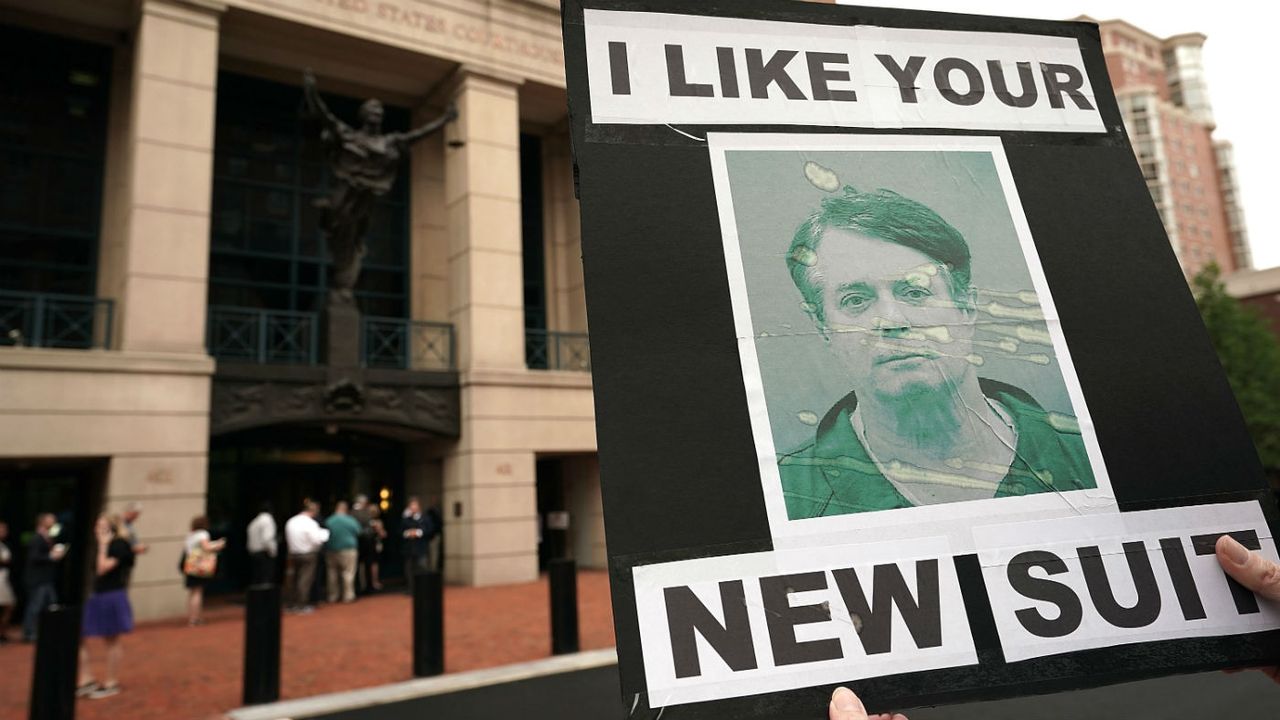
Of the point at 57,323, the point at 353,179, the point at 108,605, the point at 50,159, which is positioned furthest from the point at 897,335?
the point at 50,159

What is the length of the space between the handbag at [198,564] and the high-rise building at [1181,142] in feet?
266

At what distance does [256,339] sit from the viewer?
56.3 feet

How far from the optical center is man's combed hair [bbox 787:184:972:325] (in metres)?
1.72

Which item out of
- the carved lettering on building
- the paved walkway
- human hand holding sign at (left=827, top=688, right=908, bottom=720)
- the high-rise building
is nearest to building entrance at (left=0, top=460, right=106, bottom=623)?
the paved walkway

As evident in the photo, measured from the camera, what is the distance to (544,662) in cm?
837

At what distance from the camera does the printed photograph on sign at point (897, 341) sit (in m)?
1.50

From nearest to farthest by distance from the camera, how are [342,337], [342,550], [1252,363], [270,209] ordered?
1. [342,550]
2. [342,337]
3. [270,209]
4. [1252,363]

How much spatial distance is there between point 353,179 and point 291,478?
278 inches

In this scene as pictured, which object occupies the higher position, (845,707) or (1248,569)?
(1248,569)

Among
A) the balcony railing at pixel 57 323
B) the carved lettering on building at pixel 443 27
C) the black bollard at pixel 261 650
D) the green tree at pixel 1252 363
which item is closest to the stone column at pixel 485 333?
the carved lettering on building at pixel 443 27

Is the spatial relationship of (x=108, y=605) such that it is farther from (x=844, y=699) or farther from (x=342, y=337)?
(x=342, y=337)

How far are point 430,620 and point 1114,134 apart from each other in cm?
769

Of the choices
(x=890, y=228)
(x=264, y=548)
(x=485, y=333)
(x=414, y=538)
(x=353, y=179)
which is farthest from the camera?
(x=485, y=333)

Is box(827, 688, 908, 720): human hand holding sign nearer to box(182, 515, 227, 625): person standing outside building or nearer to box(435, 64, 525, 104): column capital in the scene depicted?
box(182, 515, 227, 625): person standing outside building
